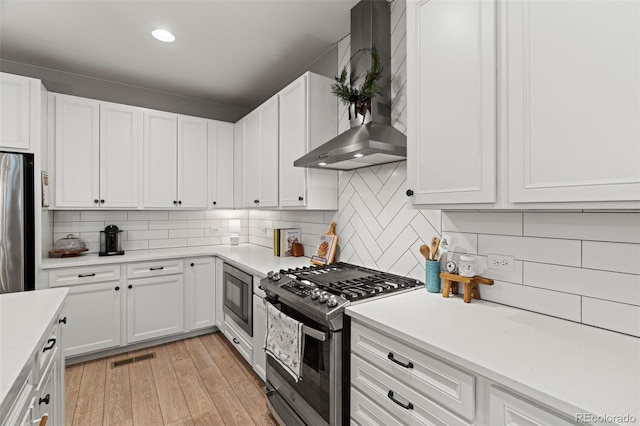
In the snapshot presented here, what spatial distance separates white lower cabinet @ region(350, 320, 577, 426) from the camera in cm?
88

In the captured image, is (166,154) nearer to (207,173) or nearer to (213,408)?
(207,173)

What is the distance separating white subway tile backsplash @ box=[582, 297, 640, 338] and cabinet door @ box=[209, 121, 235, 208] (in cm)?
335

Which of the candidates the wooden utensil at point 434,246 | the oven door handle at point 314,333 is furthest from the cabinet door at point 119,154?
the wooden utensil at point 434,246

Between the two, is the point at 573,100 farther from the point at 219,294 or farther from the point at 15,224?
the point at 15,224

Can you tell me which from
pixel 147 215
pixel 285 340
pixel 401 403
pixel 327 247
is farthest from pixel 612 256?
pixel 147 215

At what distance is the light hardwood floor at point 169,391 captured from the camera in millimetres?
2035

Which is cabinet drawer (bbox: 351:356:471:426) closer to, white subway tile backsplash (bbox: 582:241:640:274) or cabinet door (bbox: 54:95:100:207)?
white subway tile backsplash (bbox: 582:241:640:274)

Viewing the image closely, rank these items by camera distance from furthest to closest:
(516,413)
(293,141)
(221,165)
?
(221,165), (293,141), (516,413)

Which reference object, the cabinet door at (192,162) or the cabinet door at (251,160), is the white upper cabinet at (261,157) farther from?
the cabinet door at (192,162)

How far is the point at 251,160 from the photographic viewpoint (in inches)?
129

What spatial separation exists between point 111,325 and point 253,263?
4.87ft

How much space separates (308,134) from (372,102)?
62 cm

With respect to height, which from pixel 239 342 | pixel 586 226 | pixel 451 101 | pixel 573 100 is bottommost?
pixel 239 342

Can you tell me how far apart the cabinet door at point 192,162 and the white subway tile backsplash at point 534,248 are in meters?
2.96
